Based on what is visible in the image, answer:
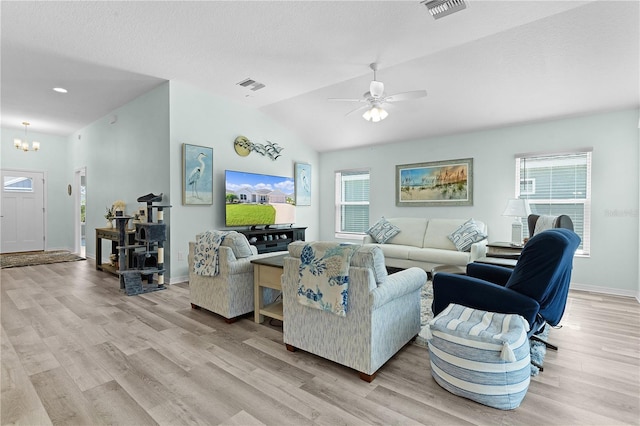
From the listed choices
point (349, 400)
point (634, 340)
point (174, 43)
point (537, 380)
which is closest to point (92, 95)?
point (174, 43)

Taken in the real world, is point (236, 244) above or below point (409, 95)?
below

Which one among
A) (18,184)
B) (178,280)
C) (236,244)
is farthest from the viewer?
(18,184)

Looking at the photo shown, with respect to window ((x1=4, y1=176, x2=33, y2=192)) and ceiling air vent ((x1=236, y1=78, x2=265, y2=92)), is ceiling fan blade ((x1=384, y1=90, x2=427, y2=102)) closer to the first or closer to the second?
ceiling air vent ((x1=236, y1=78, x2=265, y2=92))

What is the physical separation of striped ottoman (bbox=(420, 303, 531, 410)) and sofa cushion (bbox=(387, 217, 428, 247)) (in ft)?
11.4

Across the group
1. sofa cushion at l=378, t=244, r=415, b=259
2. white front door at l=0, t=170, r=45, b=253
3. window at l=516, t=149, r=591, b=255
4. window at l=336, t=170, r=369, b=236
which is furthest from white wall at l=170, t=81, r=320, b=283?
white front door at l=0, t=170, r=45, b=253

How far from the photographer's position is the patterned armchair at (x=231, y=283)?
2953 mm

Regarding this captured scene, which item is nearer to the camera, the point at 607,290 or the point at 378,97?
the point at 378,97

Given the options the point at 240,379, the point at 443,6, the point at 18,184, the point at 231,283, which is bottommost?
the point at 240,379

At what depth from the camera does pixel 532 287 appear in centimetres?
200

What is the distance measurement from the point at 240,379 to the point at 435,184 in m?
4.72

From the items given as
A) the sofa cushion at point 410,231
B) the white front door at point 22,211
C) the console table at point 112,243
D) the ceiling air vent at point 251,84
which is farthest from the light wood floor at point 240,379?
the white front door at point 22,211

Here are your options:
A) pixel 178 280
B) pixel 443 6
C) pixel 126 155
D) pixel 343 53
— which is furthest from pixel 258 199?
pixel 443 6

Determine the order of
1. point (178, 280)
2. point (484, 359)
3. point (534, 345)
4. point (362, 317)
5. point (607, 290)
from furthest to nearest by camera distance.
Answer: point (178, 280), point (607, 290), point (534, 345), point (362, 317), point (484, 359)

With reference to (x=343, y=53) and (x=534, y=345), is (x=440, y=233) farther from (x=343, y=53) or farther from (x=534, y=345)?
(x=343, y=53)
